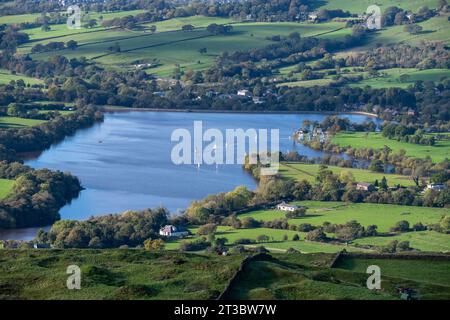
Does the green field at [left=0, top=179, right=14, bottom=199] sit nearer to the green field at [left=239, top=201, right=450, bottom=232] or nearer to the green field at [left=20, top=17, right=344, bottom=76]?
the green field at [left=239, top=201, right=450, bottom=232]

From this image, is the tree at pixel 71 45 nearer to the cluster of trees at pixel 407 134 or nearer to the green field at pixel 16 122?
the green field at pixel 16 122

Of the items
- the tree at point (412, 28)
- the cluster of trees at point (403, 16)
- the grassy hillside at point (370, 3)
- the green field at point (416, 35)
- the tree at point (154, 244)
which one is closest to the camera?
the tree at point (154, 244)

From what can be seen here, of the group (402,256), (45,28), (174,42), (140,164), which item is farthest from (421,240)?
(45,28)

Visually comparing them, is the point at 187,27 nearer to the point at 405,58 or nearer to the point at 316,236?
the point at 405,58

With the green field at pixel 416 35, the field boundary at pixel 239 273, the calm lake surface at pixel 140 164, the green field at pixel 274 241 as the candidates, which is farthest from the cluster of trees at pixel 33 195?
the green field at pixel 416 35

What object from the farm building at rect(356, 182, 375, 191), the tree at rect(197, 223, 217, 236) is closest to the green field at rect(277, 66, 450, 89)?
the farm building at rect(356, 182, 375, 191)
